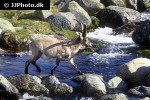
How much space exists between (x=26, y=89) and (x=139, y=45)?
15623 millimetres

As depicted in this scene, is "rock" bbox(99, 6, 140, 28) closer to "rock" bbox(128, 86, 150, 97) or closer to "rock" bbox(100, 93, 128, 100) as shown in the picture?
"rock" bbox(128, 86, 150, 97)

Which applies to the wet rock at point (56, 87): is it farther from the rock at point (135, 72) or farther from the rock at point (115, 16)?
the rock at point (115, 16)

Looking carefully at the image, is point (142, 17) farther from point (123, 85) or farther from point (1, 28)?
point (123, 85)

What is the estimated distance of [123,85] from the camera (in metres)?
24.3

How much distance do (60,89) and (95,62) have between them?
8.58 meters

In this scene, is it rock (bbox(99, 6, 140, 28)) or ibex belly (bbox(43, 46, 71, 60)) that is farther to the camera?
rock (bbox(99, 6, 140, 28))

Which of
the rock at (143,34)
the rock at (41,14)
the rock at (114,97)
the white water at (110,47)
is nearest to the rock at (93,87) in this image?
the rock at (114,97)

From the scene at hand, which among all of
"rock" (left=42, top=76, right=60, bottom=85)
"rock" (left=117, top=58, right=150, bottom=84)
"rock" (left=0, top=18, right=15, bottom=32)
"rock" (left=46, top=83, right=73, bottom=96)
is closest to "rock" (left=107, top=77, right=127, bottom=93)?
"rock" (left=117, top=58, right=150, bottom=84)

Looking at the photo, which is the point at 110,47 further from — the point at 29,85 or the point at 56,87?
the point at 29,85

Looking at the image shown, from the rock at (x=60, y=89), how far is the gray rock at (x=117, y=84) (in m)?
2.30

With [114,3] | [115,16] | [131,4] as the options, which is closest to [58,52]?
[115,16]

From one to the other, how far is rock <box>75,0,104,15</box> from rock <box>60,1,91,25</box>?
8.34 feet

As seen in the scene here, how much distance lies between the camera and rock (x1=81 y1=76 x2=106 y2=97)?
2250cm

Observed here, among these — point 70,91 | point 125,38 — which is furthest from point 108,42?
point 70,91
